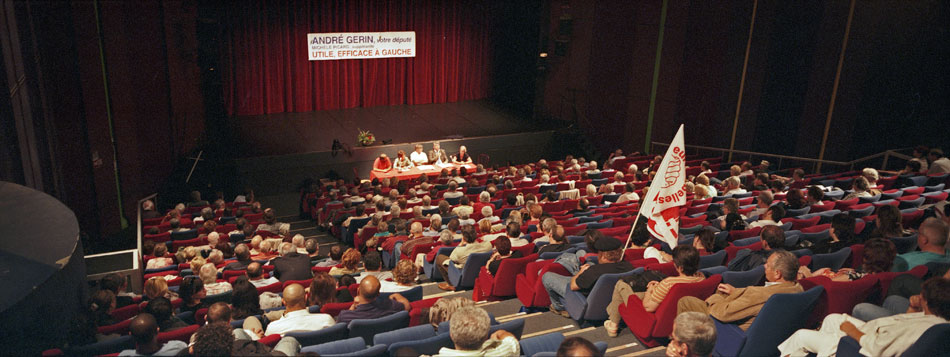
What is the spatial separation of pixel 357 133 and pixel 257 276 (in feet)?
37.0

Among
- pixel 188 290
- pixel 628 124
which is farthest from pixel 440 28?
pixel 188 290

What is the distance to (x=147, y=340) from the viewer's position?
4.29m

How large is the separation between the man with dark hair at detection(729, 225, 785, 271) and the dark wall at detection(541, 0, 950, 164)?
1006 centimetres

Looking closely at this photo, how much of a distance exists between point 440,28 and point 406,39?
1.35 metres

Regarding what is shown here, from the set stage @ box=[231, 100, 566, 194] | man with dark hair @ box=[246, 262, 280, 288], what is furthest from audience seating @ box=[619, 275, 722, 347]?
stage @ box=[231, 100, 566, 194]

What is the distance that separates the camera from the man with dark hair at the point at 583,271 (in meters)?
5.38

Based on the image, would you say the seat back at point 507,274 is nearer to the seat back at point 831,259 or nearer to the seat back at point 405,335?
the seat back at point 405,335

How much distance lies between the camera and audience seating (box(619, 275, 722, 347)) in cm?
479

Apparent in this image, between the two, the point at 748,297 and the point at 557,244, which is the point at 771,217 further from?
the point at 748,297

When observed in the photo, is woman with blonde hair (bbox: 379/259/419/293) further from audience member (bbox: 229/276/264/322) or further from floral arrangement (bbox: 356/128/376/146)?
floral arrangement (bbox: 356/128/376/146)

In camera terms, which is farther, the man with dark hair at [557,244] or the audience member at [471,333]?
the man with dark hair at [557,244]

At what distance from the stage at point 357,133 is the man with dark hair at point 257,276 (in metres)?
8.38

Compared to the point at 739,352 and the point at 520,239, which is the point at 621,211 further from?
the point at 739,352

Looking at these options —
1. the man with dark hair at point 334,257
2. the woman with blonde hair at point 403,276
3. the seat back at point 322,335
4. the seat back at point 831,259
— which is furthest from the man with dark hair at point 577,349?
the man with dark hair at point 334,257
